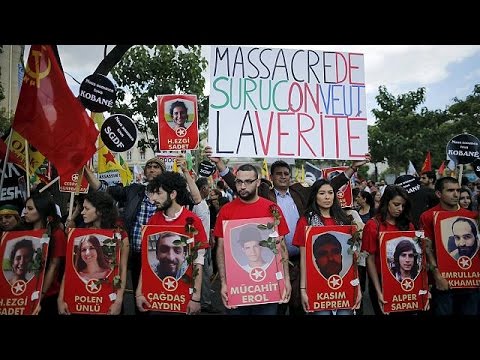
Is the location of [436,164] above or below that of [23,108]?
above

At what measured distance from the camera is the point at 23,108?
4.15 m

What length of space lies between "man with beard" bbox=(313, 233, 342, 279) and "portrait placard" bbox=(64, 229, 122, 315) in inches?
66.4

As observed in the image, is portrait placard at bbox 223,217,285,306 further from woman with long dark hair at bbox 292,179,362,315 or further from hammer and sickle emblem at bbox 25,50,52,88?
hammer and sickle emblem at bbox 25,50,52,88

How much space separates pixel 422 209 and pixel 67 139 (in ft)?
15.8

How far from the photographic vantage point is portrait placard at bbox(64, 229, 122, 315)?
3699 millimetres

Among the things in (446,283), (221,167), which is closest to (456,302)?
(446,283)

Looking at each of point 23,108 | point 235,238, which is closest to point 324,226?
point 235,238

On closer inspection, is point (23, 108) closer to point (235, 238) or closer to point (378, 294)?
point (235, 238)

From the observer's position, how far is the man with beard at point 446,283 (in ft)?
13.2

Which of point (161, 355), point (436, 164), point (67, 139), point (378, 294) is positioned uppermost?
point (436, 164)

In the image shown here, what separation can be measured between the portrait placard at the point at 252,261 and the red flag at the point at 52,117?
170 centimetres

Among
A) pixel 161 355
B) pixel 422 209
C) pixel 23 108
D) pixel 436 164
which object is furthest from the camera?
pixel 436 164

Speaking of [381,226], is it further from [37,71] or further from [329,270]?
[37,71]

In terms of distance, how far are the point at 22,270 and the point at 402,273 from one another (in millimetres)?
3250
